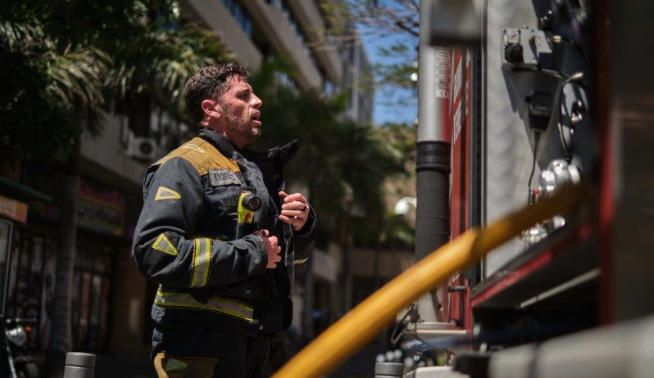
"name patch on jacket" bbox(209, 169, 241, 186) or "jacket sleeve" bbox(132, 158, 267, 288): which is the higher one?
"name patch on jacket" bbox(209, 169, 241, 186)

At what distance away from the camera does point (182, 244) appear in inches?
114

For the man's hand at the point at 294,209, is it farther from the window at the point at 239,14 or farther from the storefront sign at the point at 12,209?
the window at the point at 239,14

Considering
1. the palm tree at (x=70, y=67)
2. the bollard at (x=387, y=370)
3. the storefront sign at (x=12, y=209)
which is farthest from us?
the storefront sign at (x=12, y=209)

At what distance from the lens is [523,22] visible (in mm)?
2943

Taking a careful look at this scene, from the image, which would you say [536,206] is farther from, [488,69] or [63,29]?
[63,29]

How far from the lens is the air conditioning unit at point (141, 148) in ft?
77.8

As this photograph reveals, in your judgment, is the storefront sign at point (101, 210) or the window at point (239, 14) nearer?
the storefront sign at point (101, 210)

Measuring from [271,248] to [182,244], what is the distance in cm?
30

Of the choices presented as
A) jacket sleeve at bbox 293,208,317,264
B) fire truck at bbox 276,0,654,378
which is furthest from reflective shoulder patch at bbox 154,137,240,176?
fire truck at bbox 276,0,654,378

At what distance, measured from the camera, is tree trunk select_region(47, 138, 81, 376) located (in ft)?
53.3

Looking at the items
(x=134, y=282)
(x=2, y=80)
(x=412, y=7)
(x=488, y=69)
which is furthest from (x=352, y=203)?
(x=488, y=69)

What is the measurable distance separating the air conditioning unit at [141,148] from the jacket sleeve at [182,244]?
21.0 m

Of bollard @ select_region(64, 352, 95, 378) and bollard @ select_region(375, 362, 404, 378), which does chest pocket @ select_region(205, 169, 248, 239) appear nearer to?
bollard @ select_region(64, 352, 95, 378)

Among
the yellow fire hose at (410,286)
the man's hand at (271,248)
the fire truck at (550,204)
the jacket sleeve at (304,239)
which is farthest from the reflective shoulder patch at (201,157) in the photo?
the yellow fire hose at (410,286)
